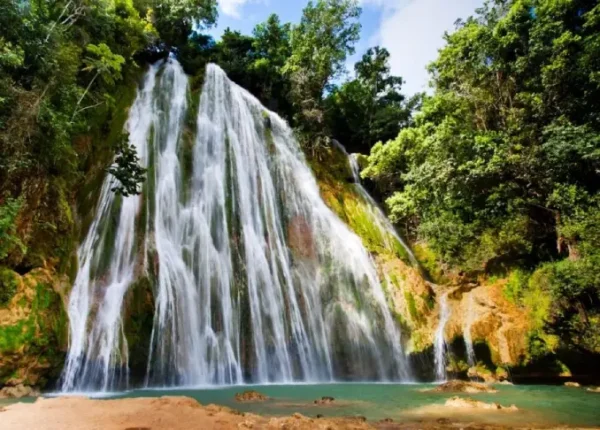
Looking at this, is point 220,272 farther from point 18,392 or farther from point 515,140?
point 515,140

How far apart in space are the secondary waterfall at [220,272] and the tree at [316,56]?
4821 millimetres

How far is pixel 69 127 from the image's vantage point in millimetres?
10883

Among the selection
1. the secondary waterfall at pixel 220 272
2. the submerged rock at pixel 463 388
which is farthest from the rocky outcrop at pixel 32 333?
the submerged rock at pixel 463 388

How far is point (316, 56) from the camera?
24.9 metres

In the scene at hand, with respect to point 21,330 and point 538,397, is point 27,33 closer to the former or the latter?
point 21,330

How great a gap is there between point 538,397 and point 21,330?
11000 mm

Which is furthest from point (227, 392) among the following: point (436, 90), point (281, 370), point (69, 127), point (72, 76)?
point (436, 90)

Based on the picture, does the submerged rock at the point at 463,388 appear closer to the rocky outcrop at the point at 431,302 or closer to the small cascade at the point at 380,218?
the rocky outcrop at the point at 431,302

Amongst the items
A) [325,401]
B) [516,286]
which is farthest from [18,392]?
[516,286]

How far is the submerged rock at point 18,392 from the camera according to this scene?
799 cm

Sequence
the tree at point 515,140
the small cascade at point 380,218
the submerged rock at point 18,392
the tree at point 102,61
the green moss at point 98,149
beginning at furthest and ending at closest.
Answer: the small cascade at point 380,218 < the tree at point 515,140 < the tree at point 102,61 < the green moss at point 98,149 < the submerged rock at point 18,392

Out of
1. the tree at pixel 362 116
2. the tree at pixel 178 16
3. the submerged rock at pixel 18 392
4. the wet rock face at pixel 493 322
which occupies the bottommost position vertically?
the submerged rock at pixel 18 392

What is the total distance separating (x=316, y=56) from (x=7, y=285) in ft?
68.3

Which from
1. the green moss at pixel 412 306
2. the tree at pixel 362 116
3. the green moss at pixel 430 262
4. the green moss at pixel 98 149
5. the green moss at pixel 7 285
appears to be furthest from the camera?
the tree at pixel 362 116
